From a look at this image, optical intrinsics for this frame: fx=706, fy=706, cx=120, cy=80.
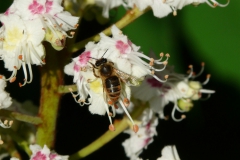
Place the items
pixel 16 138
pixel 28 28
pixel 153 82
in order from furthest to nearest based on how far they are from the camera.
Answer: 1. pixel 153 82
2. pixel 16 138
3. pixel 28 28

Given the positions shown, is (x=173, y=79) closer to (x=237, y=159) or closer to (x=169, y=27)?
(x=169, y=27)

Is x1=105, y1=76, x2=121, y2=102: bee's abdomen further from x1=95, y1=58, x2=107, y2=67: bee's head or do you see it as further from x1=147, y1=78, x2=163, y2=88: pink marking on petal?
x1=147, y1=78, x2=163, y2=88: pink marking on petal

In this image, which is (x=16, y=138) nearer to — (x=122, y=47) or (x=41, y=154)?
(x=41, y=154)

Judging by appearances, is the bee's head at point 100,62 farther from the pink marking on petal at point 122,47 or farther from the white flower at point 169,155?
the white flower at point 169,155

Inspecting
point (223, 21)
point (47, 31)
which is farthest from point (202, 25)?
point (47, 31)

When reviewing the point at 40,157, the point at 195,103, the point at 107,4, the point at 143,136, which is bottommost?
the point at 195,103

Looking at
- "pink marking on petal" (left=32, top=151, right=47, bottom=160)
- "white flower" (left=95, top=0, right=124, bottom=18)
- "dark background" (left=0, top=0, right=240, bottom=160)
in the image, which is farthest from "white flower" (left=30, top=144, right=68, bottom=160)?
"dark background" (left=0, top=0, right=240, bottom=160)

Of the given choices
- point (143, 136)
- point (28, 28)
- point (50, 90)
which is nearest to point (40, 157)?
point (50, 90)
